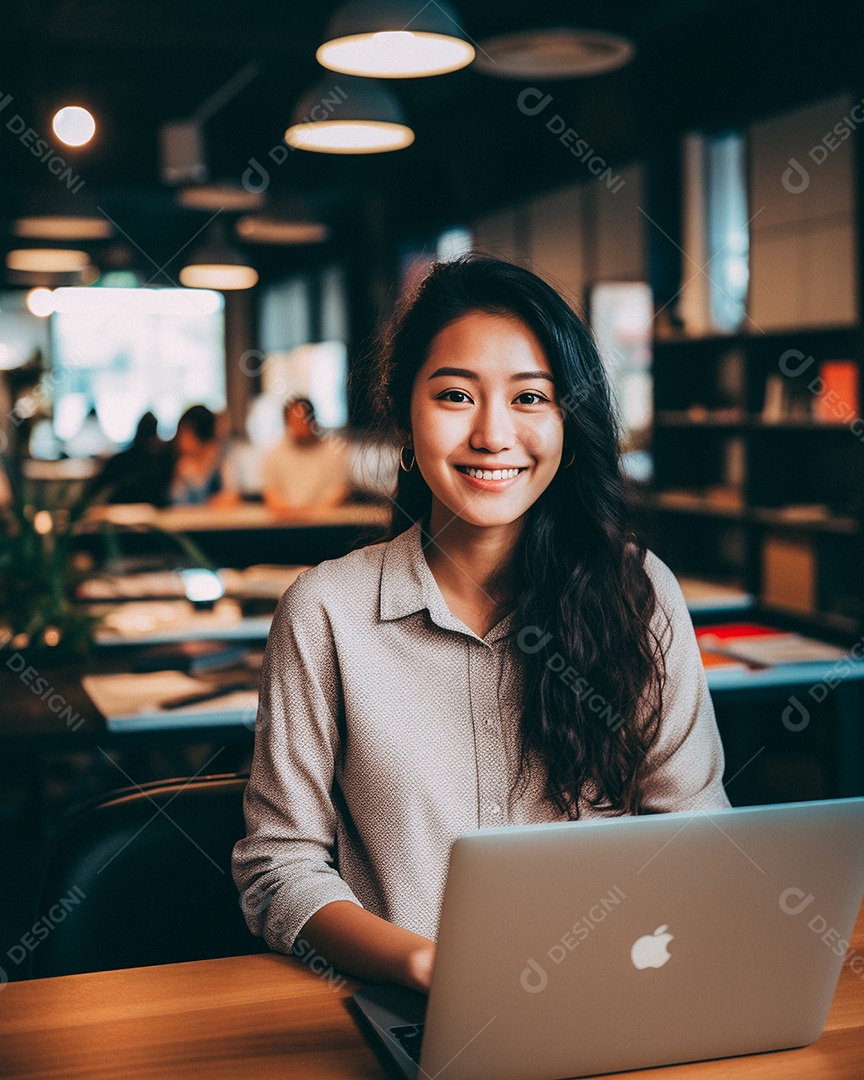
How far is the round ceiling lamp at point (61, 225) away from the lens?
19.3ft

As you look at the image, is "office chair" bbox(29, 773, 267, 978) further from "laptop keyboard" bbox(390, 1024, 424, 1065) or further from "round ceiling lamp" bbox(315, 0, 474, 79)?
"round ceiling lamp" bbox(315, 0, 474, 79)

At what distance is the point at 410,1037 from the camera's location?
1.08m

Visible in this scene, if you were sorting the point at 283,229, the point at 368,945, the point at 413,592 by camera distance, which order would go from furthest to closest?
the point at 283,229, the point at 413,592, the point at 368,945

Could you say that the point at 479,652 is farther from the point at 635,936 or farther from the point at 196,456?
the point at 196,456

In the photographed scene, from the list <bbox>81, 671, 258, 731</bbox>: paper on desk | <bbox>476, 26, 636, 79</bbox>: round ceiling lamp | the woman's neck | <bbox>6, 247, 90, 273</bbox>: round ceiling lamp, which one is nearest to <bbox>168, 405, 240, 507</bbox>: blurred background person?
<bbox>6, 247, 90, 273</bbox>: round ceiling lamp

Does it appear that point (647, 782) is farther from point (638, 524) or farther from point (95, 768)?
point (95, 768)

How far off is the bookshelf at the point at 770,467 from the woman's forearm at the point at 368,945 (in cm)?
378

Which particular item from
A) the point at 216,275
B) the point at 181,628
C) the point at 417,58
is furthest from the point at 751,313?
the point at 216,275

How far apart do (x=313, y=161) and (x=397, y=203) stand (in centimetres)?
134

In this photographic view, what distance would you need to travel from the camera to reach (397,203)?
980cm

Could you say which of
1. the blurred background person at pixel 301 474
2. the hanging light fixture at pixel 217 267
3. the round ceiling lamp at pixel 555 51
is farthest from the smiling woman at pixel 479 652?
the hanging light fixture at pixel 217 267

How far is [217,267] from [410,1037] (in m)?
7.33

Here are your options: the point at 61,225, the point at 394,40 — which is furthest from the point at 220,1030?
the point at 61,225

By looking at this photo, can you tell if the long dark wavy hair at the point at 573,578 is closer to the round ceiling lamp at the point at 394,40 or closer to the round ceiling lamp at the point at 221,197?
the round ceiling lamp at the point at 394,40
